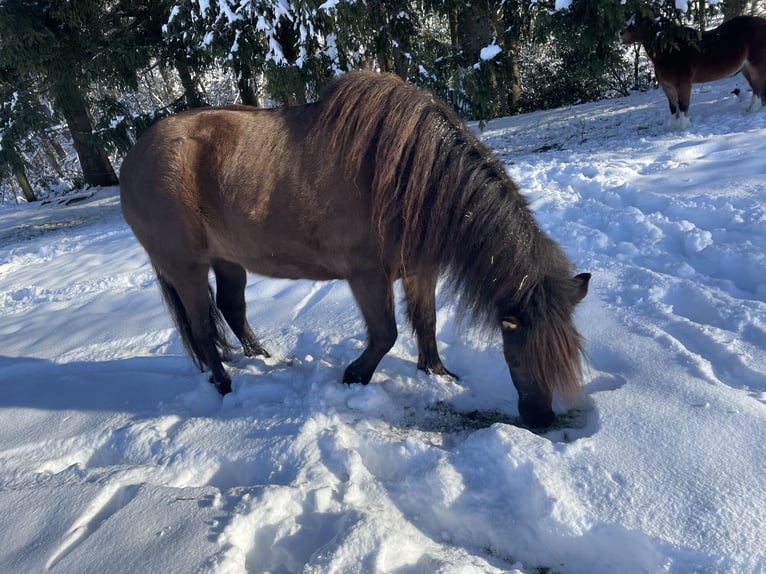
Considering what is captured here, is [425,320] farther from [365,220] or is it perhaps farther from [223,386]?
[223,386]

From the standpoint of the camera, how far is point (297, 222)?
2.72m

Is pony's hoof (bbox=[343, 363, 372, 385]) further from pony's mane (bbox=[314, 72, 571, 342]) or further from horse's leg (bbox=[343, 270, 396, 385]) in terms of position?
pony's mane (bbox=[314, 72, 571, 342])

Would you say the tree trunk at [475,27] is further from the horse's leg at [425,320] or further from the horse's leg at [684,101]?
the horse's leg at [425,320]

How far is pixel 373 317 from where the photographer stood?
274cm

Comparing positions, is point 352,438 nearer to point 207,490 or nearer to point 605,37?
point 207,490

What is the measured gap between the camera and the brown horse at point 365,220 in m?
2.25

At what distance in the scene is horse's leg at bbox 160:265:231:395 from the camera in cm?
315

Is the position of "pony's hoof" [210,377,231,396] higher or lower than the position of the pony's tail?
lower

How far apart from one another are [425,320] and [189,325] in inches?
63.6

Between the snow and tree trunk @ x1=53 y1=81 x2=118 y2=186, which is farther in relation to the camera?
tree trunk @ x1=53 y1=81 x2=118 y2=186

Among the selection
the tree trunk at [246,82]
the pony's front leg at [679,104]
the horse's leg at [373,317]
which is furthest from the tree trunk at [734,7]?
the horse's leg at [373,317]

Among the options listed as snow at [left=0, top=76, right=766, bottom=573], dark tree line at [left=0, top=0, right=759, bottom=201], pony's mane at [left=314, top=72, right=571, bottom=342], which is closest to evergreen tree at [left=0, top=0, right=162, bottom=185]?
dark tree line at [left=0, top=0, right=759, bottom=201]

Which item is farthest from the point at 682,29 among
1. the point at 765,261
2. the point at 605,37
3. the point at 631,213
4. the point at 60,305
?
the point at 60,305

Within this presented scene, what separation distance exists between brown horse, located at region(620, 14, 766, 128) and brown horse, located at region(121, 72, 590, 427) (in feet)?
18.3
